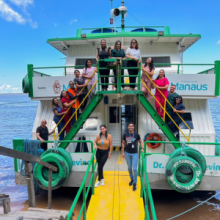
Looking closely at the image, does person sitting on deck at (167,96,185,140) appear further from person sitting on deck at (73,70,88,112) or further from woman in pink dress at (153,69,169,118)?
person sitting on deck at (73,70,88,112)

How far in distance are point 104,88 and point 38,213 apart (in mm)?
4169

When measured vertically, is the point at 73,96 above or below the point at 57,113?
above

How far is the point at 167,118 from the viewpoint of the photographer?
6605 millimetres

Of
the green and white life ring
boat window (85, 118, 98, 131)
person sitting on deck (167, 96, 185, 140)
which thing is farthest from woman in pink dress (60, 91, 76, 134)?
person sitting on deck (167, 96, 185, 140)

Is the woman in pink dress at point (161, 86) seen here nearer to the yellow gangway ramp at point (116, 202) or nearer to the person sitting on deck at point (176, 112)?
the person sitting on deck at point (176, 112)

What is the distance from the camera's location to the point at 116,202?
4820 millimetres

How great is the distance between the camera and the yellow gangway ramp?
4.35 metres

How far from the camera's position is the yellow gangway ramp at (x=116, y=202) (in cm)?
435

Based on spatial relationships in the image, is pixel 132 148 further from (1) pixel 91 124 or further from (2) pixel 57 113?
(1) pixel 91 124

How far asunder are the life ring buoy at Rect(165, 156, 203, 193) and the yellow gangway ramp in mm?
890

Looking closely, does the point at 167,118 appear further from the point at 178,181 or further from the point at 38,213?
the point at 38,213

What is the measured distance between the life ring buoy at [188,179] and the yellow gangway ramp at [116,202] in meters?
0.89

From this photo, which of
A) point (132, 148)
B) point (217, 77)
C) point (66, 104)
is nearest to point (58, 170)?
point (66, 104)

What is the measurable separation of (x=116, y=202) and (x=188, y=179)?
2005mm
